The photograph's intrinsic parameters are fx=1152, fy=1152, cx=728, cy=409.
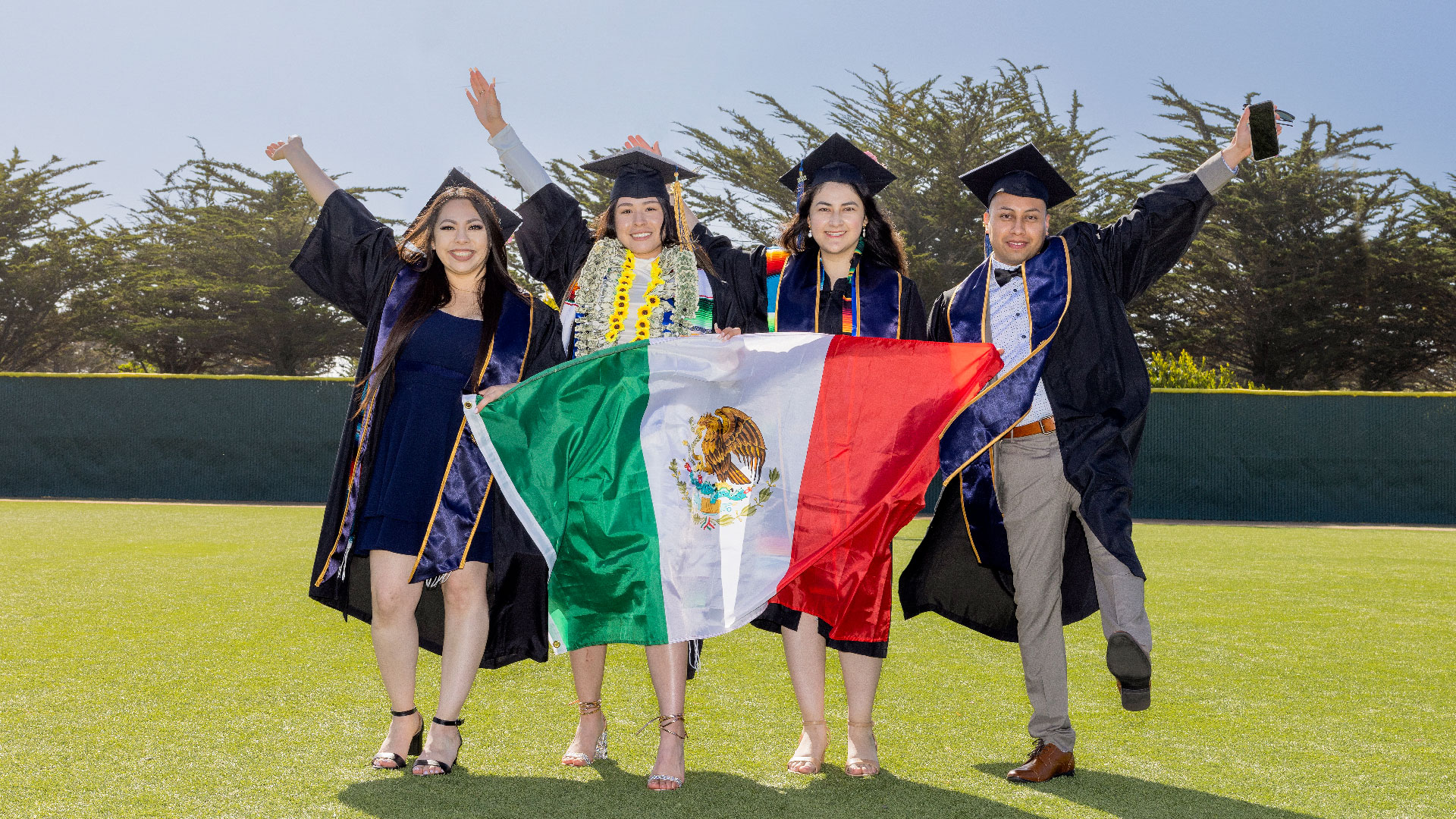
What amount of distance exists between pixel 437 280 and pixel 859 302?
1.31 meters

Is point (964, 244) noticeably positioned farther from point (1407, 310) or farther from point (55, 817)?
point (55, 817)

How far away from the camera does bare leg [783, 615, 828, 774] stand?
3391mm

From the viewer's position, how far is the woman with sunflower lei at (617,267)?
3.55m

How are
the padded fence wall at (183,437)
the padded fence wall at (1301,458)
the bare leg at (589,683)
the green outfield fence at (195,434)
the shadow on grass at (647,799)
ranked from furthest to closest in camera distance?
the padded fence wall at (183,437) < the green outfield fence at (195,434) < the padded fence wall at (1301,458) < the bare leg at (589,683) < the shadow on grass at (647,799)

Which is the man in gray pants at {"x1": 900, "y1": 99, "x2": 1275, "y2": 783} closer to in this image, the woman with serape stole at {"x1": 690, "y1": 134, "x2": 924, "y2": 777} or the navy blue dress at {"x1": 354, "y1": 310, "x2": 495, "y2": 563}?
the woman with serape stole at {"x1": 690, "y1": 134, "x2": 924, "y2": 777}

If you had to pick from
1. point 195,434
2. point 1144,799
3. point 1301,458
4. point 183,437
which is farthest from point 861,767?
point 183,437

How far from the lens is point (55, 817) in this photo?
2.75 m

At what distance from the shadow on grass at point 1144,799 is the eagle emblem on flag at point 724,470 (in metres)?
1.06

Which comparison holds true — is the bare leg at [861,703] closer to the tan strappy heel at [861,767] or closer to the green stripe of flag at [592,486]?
the tan strappy heel at [861,767]

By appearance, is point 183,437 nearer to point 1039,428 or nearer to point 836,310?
point 836,310

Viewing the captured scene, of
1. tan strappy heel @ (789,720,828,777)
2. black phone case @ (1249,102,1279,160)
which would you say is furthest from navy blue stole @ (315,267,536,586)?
black phone case @ (1249,102,1279,160)

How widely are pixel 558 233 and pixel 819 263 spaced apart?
0.86 metres

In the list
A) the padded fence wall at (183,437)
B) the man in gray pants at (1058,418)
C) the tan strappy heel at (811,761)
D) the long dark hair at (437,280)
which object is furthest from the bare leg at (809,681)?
the padded fence wall at (183,437)

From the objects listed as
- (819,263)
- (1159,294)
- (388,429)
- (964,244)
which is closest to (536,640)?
(388,429)
